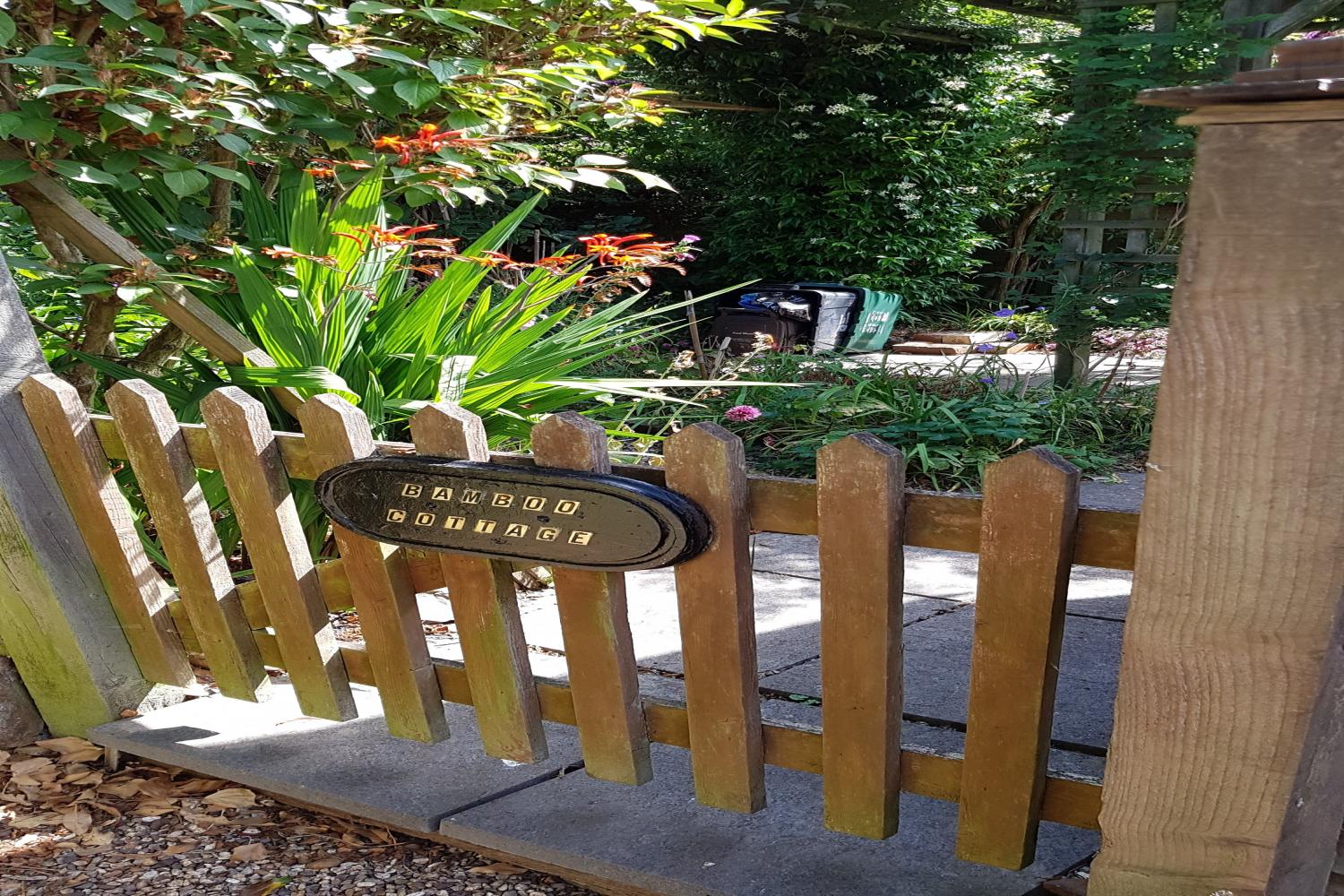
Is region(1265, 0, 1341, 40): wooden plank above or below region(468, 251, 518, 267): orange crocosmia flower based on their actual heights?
above

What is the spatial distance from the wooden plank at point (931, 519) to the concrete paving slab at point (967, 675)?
77 centimetres

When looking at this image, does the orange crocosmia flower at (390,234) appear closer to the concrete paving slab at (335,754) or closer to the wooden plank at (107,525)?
the wooden plank at (107,525)

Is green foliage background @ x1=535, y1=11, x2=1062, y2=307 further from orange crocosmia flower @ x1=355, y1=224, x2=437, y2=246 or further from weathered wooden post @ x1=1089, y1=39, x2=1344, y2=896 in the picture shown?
weathered wooden post @ x1=1089, y1=39, x2=1344, y2=896

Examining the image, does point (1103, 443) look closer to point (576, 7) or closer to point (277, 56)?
point (576, 7)

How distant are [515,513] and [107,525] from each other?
1130 mm

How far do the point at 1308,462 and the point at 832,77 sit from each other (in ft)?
40.8

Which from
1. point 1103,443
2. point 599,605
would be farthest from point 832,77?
point 599,605

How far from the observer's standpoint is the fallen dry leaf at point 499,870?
2.16m

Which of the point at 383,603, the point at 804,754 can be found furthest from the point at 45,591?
the point at 804,754

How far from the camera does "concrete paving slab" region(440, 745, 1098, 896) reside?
6.12 feet

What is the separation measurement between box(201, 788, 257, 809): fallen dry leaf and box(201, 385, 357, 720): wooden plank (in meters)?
0.22

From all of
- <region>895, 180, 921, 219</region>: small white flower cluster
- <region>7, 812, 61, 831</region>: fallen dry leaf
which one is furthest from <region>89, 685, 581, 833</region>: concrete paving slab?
<region>895, 180, 921, 219</region>: small white flower cluster

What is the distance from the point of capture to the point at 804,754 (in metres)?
1.94

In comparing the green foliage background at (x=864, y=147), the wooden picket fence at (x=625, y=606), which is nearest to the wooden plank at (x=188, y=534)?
the wooden picket fence at (x=625, y=606)
